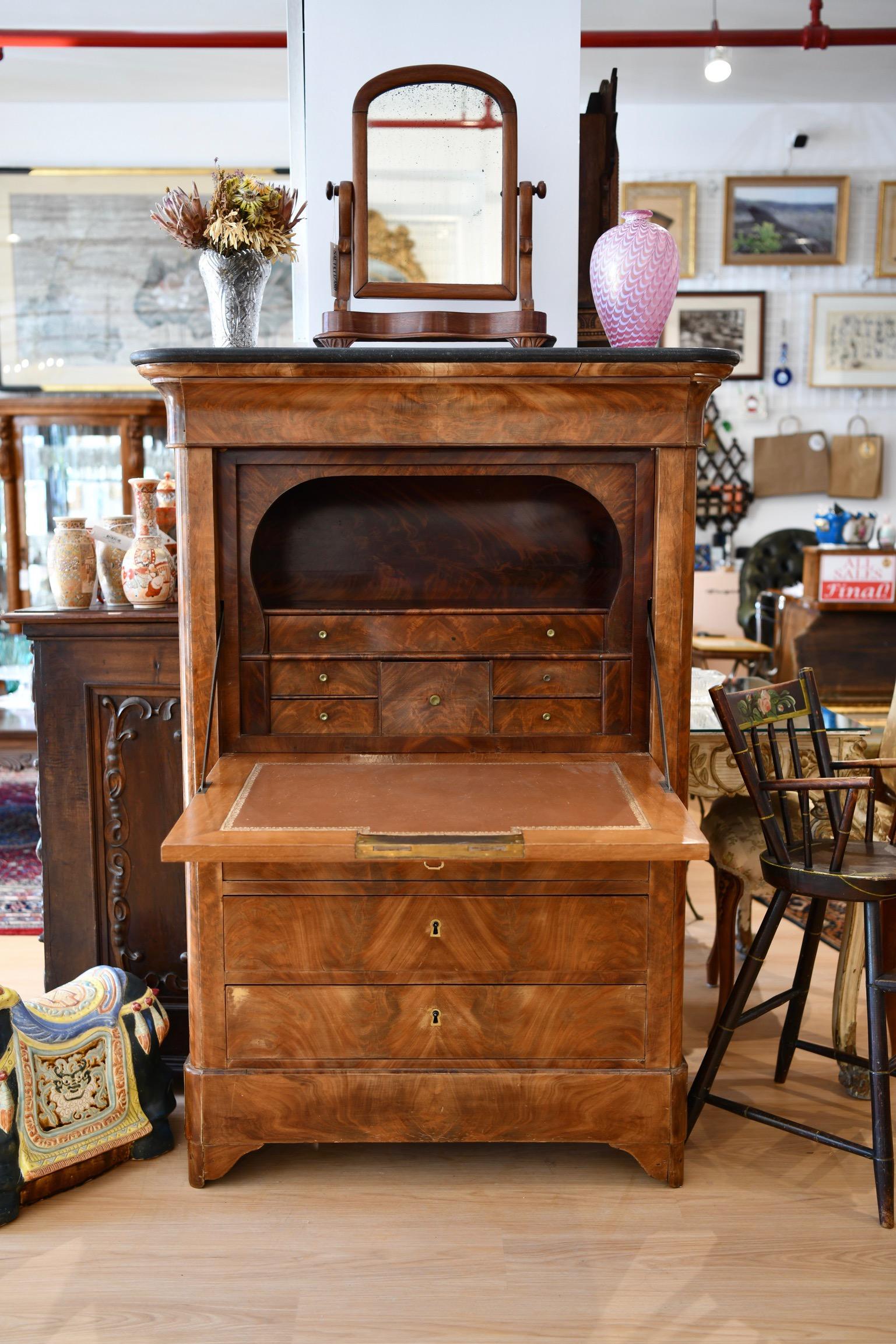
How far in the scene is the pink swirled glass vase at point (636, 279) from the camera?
243cm

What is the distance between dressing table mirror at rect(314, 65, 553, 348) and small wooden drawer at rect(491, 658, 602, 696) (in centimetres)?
69

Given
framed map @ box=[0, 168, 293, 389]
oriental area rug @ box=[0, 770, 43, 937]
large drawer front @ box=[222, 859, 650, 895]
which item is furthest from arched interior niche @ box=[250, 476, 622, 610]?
framed map @ box=[0, 168, 293, 389]

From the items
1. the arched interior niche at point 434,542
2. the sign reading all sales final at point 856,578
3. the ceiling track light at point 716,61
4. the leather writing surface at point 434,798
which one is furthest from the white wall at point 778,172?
the leather writing surface at point 434,798

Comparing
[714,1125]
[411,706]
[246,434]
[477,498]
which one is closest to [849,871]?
[714,1125]

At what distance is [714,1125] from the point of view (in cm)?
259

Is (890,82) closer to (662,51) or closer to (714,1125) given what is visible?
(662,51)

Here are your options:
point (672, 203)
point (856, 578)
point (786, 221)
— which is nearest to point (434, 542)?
point (856, 578)

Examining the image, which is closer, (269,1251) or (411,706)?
(269,1251)

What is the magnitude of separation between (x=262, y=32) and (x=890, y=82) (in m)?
3.39

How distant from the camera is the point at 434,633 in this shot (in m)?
2.51

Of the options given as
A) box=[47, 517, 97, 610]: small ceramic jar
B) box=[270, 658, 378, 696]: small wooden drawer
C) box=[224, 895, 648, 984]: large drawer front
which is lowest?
box=[224, 895, 648, 984]: large drawer front

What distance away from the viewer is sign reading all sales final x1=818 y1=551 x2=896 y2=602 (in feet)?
18.4

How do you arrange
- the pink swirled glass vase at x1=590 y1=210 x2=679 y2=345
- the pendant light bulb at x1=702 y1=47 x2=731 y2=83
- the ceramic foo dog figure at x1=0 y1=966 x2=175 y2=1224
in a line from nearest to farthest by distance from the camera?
the ceramic foo dog figure at x1=0 y1=966 x2=175 y2=1224
the pink swirled glass vase at x1=590 y1=210 x2=679 y2=345
the pendant light bulb at x1=702 y1=47 x2=731 y2=83

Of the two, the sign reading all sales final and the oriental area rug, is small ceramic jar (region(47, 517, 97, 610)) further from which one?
the sign reading all sales final
